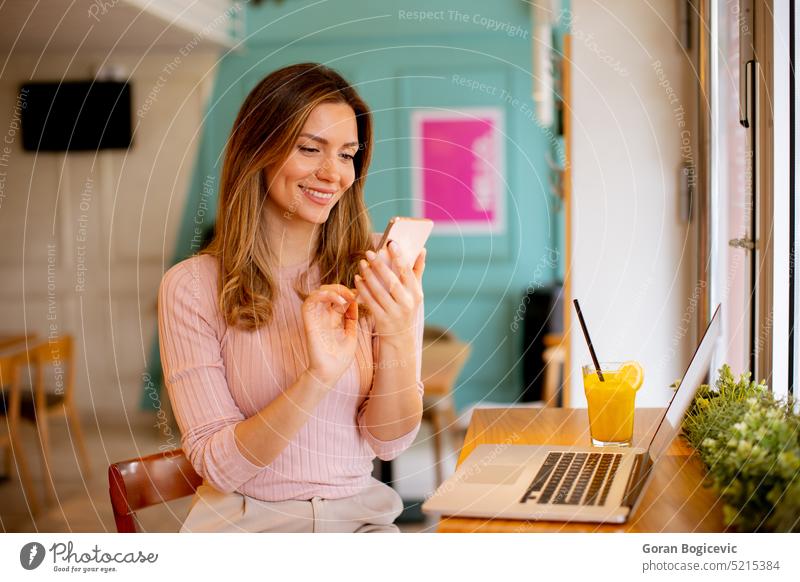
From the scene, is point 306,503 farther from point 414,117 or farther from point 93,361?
point 93,361

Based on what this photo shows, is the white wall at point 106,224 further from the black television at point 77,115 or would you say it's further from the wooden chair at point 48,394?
the wooden chair at point 48,394

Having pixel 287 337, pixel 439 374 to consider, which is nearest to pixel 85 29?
pixel 439 374

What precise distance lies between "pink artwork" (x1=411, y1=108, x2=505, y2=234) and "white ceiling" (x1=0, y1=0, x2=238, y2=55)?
928 mm

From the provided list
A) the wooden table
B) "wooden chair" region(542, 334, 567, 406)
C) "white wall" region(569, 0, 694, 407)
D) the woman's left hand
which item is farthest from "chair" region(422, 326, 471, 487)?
the woman's left hand

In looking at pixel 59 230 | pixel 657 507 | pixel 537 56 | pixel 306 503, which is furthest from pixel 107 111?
pixel 657 507

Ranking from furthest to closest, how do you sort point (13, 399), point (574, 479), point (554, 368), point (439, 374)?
1. point (554, 368)
2. point (439, 374)
3. point (13, 399)
4. point (574, 479)

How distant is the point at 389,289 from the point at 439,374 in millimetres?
1331

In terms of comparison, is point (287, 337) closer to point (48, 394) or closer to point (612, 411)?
point (612, 411)

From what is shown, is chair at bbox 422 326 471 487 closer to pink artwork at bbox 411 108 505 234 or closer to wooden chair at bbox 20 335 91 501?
pink artwork at bbox 411 108 505 234

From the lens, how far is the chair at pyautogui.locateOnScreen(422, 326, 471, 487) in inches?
86.7

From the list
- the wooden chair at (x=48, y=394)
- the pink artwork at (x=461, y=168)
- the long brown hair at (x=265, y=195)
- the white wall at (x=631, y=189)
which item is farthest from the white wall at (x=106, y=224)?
the long brown hair at (x=265, y=195)

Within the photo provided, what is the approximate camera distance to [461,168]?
321 cm

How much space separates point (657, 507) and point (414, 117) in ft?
8.25

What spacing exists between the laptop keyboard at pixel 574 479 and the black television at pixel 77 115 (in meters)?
2.65
